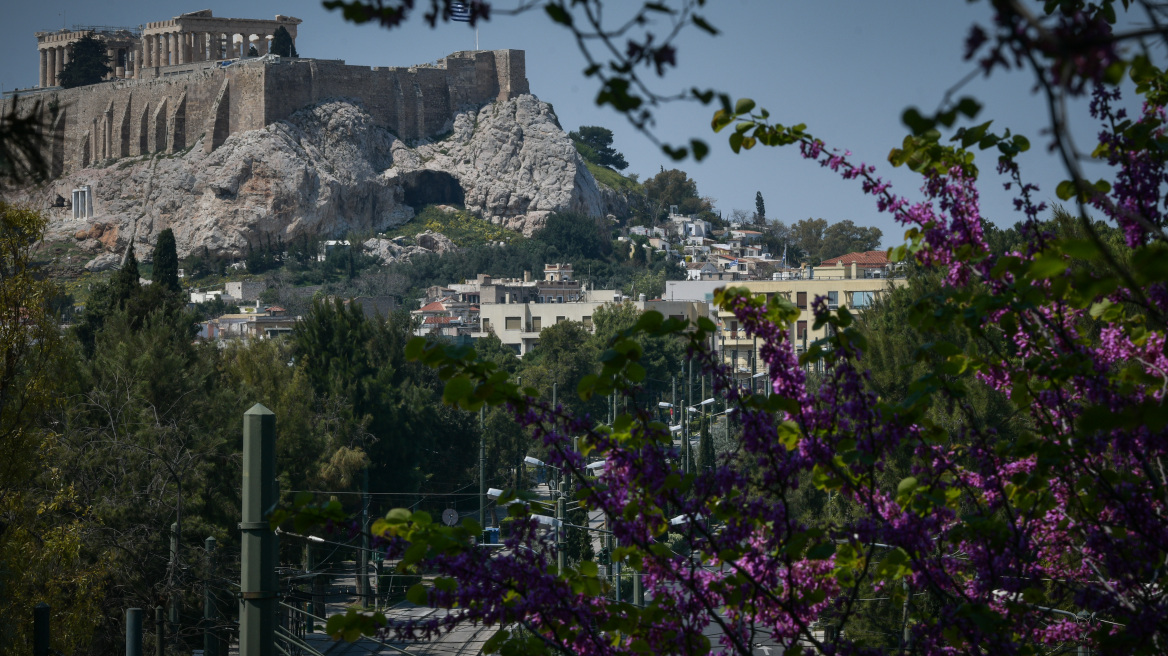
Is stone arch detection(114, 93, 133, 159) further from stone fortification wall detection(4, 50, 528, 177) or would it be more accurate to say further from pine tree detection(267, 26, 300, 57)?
pine tree detection(267, 26, 300, 57)

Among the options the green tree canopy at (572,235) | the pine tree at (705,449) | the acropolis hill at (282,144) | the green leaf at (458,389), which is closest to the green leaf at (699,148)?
the green leaf at (458,389)

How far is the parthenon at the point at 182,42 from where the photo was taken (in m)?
76.9

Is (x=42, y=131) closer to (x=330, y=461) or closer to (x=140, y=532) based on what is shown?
(x=140, y=532)

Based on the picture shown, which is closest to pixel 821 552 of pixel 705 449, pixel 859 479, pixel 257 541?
pixel 859 479

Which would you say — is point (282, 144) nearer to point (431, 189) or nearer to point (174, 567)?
point (431, 189)

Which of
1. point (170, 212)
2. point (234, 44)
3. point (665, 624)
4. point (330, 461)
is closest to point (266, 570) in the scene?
point (665, 624)

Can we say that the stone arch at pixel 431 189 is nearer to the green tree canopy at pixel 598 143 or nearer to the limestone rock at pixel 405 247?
the limestone rock at pixel 405 247

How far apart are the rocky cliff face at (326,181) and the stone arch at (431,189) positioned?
69 millimetres

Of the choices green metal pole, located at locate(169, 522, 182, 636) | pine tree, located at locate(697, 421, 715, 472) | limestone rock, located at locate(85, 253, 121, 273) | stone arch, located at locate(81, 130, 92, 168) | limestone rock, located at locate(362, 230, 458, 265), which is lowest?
pine tree, located at locate(697, 421, 715, 472)

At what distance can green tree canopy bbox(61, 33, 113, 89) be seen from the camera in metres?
78.1

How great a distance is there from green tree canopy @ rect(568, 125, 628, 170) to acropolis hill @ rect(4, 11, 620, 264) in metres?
16.4

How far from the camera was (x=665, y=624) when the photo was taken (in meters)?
2.85

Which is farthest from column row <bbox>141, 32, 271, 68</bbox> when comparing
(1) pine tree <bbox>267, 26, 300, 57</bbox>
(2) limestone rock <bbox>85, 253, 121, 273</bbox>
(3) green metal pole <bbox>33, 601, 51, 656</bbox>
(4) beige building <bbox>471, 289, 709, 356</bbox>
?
(3) green metal pole <bbox>33, 601, 51, 656</bbox>

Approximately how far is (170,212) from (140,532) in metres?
61.5
